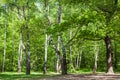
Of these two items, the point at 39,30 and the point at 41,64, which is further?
the point at 41,64

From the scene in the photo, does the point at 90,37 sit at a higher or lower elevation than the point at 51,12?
lower

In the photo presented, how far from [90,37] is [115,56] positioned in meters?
28.2

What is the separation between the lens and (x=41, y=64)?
51.2 meters

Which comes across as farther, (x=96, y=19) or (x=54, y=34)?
(x=54, y=34)

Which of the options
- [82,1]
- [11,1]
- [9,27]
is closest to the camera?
[82,1]

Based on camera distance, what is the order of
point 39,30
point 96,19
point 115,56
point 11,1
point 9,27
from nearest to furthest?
point 96,19, point 11,1, point 39,30, point 9,27, point 115,56

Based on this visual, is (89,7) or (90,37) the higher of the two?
(89,7)

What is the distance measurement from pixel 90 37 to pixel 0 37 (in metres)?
26.1

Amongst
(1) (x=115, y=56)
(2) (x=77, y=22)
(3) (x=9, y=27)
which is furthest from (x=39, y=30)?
(1) (x=115, y=56)

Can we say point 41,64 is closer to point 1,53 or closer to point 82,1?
point 1,53

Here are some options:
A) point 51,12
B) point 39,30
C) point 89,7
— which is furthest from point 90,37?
point 51,12

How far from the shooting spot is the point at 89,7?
2303cm

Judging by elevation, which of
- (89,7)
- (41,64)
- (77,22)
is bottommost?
(41,64)

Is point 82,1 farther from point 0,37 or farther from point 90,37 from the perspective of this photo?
point 0,37
